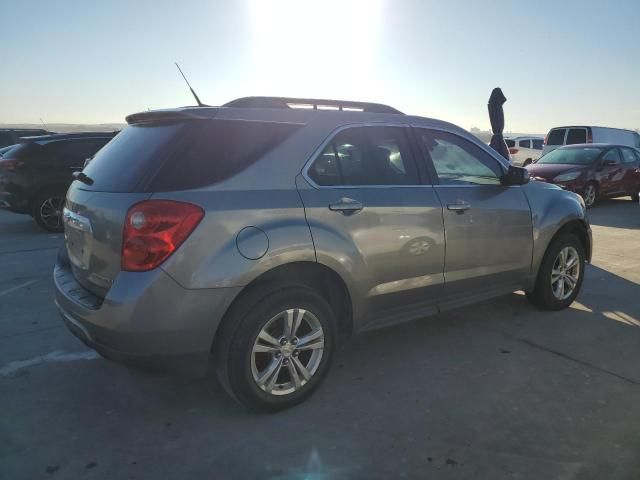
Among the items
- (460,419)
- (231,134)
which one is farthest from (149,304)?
(460,419)

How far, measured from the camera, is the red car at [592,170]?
11781 millimetres

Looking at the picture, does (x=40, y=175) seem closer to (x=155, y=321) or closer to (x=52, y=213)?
(x=52, y=213)

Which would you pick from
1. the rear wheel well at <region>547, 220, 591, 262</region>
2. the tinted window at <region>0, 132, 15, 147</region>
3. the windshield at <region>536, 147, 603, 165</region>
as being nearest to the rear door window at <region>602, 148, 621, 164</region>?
the windshield at <region>536, 147, 603, 165</region>

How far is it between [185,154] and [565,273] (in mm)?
3601

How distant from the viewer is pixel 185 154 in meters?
2.68

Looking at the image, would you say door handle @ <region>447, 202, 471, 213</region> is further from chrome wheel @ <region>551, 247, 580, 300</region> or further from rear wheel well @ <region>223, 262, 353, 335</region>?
chrome wheel @ <region>551, 247, 580, 300</region>

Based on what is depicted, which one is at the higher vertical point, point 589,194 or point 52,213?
point 52,213

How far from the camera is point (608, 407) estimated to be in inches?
117

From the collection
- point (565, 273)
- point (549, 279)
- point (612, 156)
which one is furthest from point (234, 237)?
point (612, 156)

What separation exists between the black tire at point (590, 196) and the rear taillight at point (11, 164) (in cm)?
1161

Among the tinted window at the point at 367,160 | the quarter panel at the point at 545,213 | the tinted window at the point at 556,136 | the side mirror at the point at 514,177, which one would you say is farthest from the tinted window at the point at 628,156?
the tinted window at the point at 367,160

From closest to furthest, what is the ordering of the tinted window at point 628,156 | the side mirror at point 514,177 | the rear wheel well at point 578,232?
the side mirror at point 514,177 < the rear wheel well at point 578,232 < the tinted window at point 628,156

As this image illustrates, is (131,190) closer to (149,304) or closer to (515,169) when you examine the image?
(149,304)

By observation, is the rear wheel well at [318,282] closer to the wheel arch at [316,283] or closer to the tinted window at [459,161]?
the wheel arch at [316,283]
